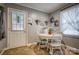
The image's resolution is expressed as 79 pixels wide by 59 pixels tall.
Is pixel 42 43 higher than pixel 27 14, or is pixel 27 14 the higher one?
pixel 27 14

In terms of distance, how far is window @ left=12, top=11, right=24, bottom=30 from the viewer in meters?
1.95

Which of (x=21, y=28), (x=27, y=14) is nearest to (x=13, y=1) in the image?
(x=27, y=14)

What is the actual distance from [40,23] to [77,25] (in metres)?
0.58

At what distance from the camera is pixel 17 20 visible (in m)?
1.96

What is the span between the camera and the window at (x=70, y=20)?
1.94m

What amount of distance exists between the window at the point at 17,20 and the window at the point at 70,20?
639 mm

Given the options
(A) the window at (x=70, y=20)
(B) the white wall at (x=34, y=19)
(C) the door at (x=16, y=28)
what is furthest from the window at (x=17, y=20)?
(A) the window at (x=70, y=20)

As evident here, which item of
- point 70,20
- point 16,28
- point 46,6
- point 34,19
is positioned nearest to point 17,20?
point 16,28

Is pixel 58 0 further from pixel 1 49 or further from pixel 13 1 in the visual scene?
pixel 1 49

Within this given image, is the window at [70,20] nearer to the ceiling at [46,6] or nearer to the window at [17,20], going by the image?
the ceiling at [46,6]

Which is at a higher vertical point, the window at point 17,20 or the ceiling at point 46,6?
the ceiling at point 46,6

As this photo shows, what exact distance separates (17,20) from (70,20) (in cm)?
84

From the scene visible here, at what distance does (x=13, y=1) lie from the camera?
1960mm

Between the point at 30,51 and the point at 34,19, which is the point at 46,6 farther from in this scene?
the point at 30,51
